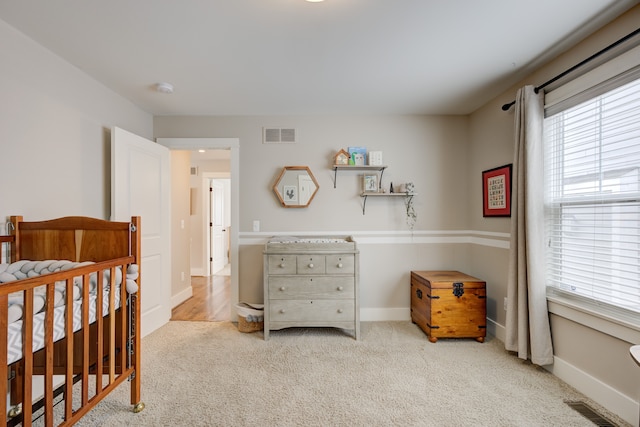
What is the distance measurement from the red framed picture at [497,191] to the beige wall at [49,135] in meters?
3.55

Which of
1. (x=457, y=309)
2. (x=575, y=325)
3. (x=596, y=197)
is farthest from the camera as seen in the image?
(x=457, y=309)

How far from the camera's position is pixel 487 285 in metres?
2.92

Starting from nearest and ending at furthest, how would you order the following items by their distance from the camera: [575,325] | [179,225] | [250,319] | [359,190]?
[575,325], [250,319], [359,190], [179,225]

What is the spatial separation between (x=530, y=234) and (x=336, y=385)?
1.75 metres

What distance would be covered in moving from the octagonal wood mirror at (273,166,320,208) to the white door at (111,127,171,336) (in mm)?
1204

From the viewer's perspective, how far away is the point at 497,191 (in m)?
2.74

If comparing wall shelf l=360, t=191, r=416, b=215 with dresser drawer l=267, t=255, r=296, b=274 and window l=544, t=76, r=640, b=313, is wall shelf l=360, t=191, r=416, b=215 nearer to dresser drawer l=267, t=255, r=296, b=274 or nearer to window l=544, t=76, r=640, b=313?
dresser drawer l=267, t=255, r=296, b=274

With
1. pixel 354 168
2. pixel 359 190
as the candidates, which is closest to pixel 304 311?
pixel 359 190

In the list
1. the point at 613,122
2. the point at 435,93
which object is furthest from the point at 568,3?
the point at 435,93

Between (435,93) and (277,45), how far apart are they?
1.56 m

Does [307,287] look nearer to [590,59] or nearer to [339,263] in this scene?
[339,263]

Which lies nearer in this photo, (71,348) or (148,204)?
(71,348)

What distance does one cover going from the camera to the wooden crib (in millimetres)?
1305

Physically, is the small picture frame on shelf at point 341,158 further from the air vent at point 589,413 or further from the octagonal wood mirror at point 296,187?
the air vent at point 589,413
